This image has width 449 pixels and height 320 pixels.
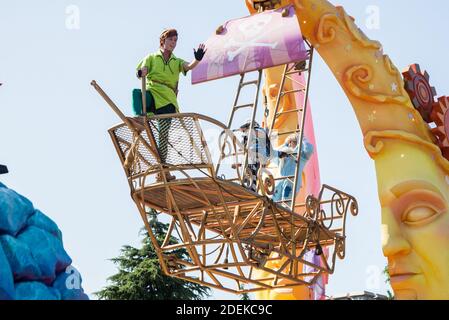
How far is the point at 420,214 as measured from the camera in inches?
404

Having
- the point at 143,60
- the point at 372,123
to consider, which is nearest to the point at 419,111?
the point at 372,123

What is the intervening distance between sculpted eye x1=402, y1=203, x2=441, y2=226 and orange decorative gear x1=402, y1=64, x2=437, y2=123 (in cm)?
132

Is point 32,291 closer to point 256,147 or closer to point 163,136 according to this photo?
point 256,147

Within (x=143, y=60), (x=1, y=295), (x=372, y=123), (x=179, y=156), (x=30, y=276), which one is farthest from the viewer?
(x=30, y=276)

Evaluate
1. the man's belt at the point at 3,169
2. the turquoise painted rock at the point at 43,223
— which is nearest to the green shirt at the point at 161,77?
the man's belt at the point at 3,169

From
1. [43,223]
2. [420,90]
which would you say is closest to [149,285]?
[43,223]

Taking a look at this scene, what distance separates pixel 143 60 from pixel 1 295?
4.60 m

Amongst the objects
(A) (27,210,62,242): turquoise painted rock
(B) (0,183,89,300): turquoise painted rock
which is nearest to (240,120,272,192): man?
(B) (0,183,89,300): turquoise painted rock

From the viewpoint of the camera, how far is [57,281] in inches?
506

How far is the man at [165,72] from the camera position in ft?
26.9

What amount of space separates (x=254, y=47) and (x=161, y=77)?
114cm

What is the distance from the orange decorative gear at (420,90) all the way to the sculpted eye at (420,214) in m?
1.32

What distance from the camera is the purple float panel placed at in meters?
8.83
